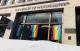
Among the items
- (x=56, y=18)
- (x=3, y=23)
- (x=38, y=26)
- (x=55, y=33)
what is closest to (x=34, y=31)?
(x=38, y=26)

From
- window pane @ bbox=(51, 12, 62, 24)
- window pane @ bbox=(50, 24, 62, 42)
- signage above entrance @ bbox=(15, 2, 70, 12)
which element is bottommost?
window pane @ bbox=(50, 24, 62, 42)

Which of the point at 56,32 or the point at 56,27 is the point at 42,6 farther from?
the point at 56,32

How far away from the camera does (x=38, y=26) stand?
41.7 ft

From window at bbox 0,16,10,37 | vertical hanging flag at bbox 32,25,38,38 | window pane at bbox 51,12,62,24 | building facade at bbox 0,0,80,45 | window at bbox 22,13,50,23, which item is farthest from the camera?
window at bbox 0,16,10,37

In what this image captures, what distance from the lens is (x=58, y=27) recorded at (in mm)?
11867

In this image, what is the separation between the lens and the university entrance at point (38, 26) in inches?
470

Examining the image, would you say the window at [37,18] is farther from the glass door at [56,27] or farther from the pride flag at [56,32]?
the pride flag at [56,32]

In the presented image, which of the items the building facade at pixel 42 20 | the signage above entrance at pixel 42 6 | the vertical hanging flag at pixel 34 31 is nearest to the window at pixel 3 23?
the building facade at pixel 42 20

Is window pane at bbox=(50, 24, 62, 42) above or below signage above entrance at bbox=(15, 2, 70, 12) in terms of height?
below

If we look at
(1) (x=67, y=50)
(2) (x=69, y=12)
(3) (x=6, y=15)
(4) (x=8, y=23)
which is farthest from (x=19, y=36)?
(1) (x=67, y=50)

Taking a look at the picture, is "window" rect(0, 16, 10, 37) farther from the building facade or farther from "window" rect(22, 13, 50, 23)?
"window" rect(22, 13, 50, 23)

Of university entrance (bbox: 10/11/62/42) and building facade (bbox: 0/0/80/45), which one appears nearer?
building facade (bbox: 0/0/80/45)

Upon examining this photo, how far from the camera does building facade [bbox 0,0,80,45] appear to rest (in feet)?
36.7

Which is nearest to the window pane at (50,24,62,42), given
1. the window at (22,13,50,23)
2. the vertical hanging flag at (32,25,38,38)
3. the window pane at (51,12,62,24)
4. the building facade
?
the building facade
